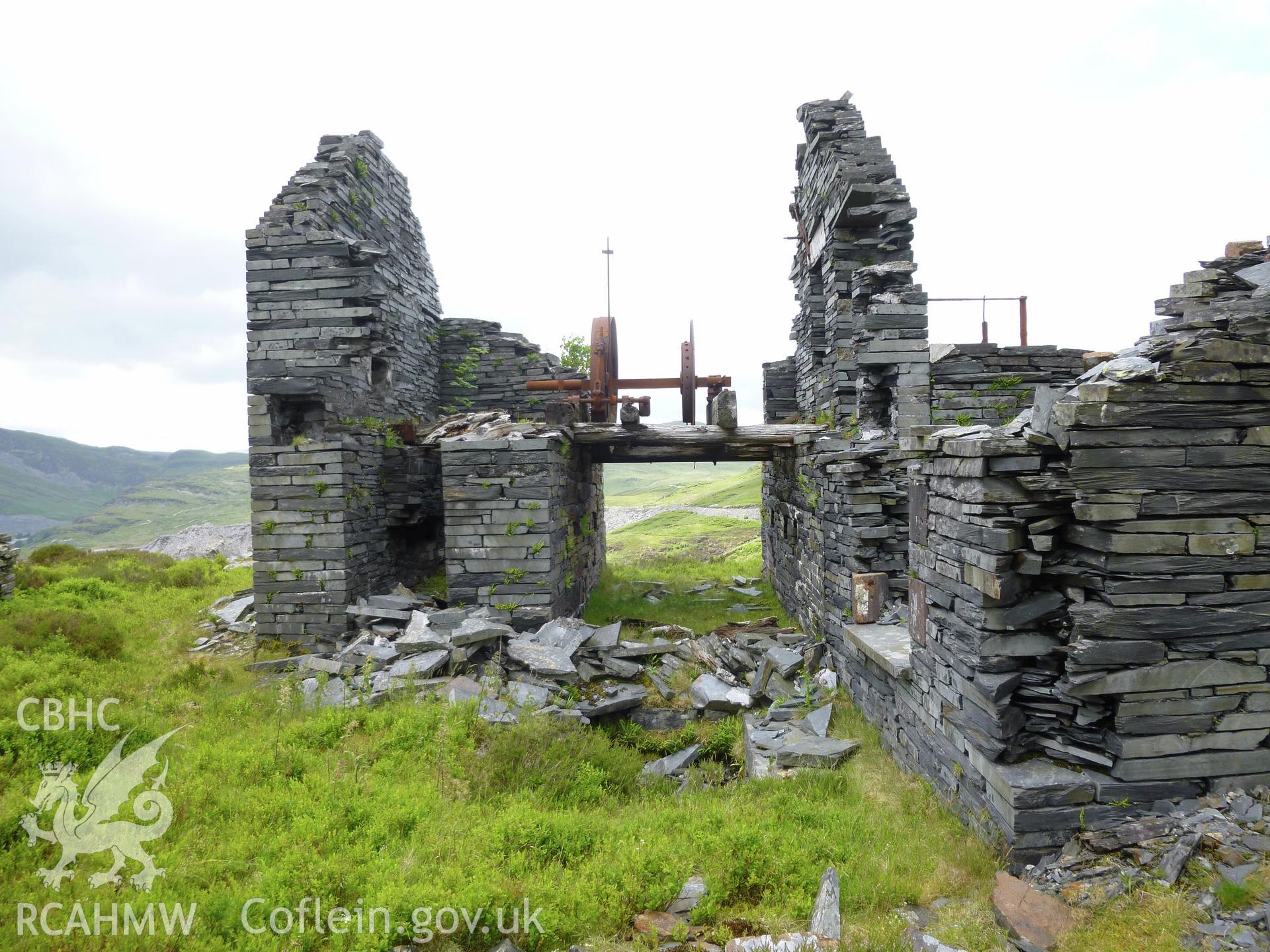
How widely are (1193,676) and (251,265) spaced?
42.6ft

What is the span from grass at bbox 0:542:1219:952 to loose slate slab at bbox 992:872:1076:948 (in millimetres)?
90

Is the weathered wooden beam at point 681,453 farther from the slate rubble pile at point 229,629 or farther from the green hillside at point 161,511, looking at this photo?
the green hillside at point 161,511

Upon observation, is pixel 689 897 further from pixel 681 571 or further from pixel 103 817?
pixel 681 571

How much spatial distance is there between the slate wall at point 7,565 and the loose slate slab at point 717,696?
525 inches

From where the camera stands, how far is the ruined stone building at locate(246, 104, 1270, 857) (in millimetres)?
3848

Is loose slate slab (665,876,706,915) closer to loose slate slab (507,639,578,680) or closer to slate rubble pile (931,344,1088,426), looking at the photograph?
loose slate slab (507,639,578,680)

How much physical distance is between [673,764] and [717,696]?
1374mm

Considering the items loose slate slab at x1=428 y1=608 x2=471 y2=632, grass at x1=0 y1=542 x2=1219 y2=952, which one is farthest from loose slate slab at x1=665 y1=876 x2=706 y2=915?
loose slate slab at x1=428 y1=608 x2=471 y2=632

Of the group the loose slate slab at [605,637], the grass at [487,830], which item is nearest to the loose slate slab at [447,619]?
the loose slate slab at [605,637]

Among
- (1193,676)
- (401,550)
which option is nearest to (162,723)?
(401,550)

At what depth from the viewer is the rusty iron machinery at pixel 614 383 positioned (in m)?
10.5

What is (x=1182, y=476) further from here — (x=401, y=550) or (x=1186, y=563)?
(x=401, y=550)

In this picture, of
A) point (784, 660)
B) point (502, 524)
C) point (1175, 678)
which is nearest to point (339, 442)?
point (502, 524)

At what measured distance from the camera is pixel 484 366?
1564 cm
